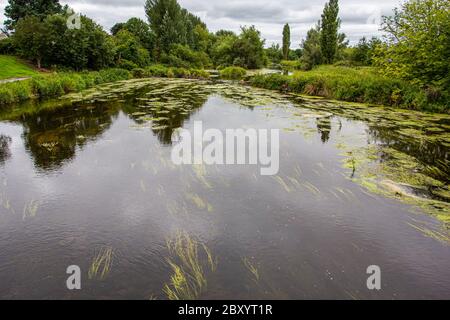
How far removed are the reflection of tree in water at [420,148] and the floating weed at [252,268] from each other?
6.02 metres

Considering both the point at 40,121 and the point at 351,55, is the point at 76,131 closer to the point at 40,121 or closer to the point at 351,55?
the point at 40,121

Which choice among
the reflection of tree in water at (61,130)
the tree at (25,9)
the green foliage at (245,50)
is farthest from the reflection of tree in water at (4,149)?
the green foliage at (245,50)

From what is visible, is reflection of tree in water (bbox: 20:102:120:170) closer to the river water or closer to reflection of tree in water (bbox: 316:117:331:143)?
the river water

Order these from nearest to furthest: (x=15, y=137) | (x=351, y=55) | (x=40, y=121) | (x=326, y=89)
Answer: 1. (x=15, y=137)
2. (x=40, y=121)
3. (x=326, y=89)
4. (x=351, y=55)

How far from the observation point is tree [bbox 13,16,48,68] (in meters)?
28.0

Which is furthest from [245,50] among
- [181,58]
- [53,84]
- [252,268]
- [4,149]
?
[252,268]

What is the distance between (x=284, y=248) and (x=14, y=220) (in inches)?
198

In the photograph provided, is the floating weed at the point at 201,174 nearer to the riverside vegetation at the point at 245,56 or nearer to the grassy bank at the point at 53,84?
the riverside vegetation at the point at 245,56

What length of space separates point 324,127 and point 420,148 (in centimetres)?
381

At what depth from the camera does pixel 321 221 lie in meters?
5.79

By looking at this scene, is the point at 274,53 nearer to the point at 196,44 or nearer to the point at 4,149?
the point at 196,44

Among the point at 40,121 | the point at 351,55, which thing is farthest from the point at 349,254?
the point at 351,55

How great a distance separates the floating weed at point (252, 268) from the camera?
14.3ft

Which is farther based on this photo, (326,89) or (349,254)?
(326,89)
